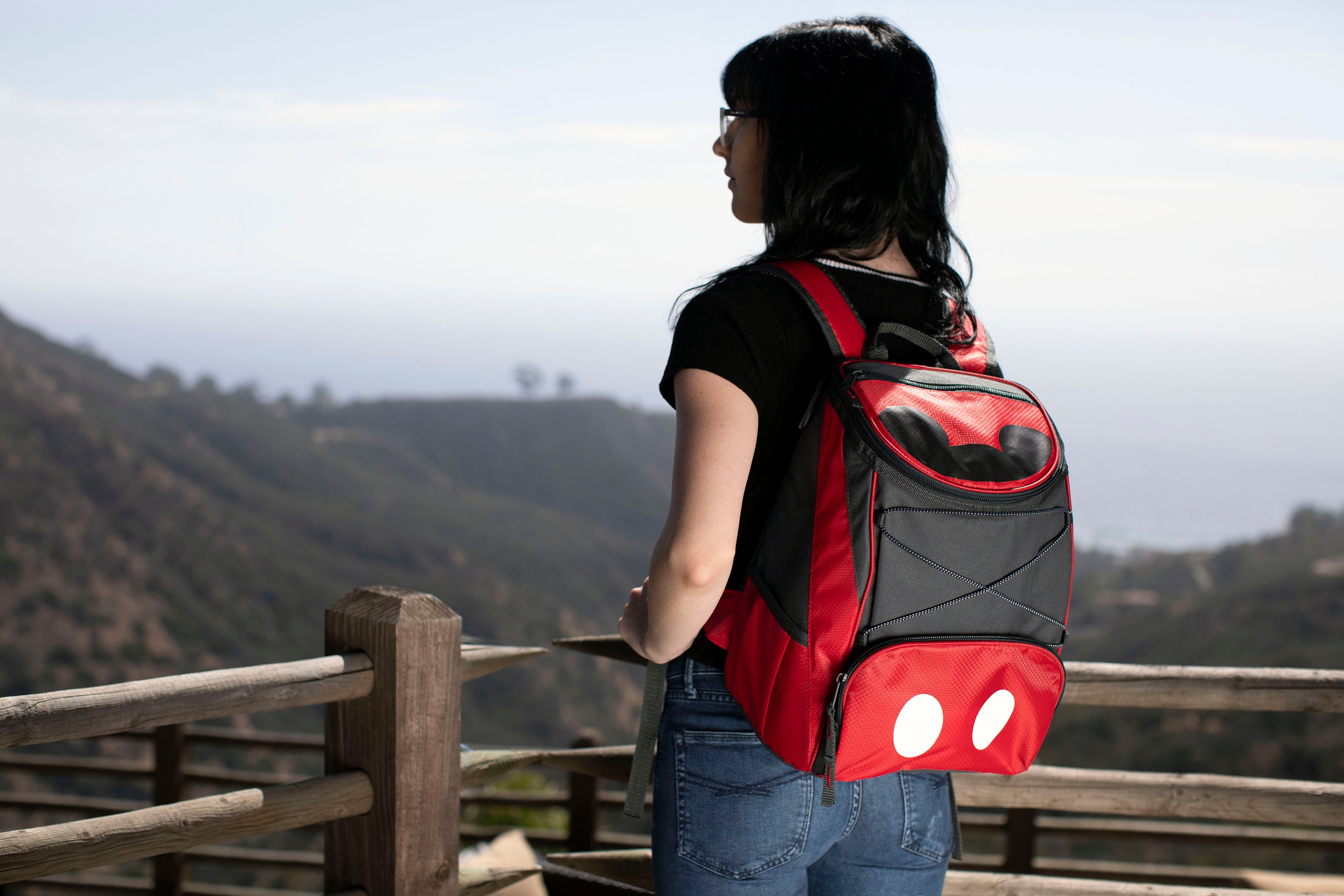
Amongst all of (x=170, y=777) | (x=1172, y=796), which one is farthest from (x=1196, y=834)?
(x=170, y=777)

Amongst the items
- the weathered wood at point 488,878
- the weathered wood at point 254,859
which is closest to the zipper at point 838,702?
the weathered wood at point 488,878

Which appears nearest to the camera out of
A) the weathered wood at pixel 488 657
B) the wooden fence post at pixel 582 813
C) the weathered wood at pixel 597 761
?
the weathered wood at pixel 488 657

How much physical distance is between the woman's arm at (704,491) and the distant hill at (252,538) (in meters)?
18.1

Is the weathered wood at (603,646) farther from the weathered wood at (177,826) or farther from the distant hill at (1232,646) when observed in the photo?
the distant hill at (1232,646)

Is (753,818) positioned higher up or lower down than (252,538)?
higher up

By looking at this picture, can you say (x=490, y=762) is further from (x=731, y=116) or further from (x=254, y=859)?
(x=254, y=859)

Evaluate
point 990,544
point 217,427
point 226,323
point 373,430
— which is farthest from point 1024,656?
point 226,323

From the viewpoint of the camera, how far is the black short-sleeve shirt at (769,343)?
980 mm

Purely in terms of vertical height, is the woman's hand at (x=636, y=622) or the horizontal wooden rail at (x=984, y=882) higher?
the woman's hand at (x=636, y=622)

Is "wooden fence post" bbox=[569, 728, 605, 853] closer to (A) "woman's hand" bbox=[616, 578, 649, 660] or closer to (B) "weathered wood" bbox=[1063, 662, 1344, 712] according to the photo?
(B) "weathered wood" bbox=[1063, 662, 1344, 712]

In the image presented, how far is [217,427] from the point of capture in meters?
44.2

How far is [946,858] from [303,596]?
1342 inches

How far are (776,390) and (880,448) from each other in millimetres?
128

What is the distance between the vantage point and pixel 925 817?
117 cm
